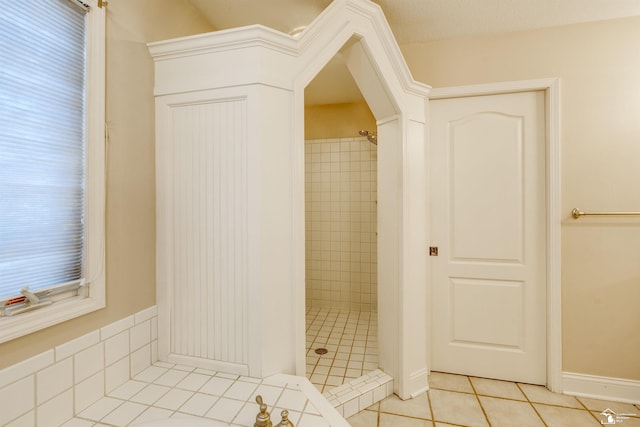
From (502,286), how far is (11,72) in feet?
8.60

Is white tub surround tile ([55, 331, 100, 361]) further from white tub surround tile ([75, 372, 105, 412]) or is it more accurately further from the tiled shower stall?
the tiled shower stall

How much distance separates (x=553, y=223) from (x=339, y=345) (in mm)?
1749

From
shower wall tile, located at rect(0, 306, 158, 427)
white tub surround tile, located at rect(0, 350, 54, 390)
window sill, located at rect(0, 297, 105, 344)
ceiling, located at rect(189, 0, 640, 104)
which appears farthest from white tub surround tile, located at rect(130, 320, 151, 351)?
ceiling, located at rect(189, 0, 640, 104)

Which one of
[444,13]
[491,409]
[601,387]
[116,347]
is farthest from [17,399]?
[601,387]

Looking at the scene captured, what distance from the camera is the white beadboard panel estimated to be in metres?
1.31

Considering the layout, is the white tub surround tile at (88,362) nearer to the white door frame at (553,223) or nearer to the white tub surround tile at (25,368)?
the white tub surround tile at (25,368)

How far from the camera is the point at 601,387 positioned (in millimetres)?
1900

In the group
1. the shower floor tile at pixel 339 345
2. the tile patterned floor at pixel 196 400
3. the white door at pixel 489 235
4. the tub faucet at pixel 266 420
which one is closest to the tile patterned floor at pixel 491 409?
the white door at pixel 489 235

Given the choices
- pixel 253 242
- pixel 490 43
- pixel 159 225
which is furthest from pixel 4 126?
pixel 490 43

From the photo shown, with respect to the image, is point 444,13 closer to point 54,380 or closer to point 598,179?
point 598,179

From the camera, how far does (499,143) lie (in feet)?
6.68

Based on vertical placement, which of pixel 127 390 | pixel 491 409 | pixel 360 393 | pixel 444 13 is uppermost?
pixel 444 13

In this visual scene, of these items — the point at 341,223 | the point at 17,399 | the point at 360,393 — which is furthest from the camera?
the point at 341,223

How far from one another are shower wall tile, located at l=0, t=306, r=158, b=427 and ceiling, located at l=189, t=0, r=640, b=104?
1702 mm
